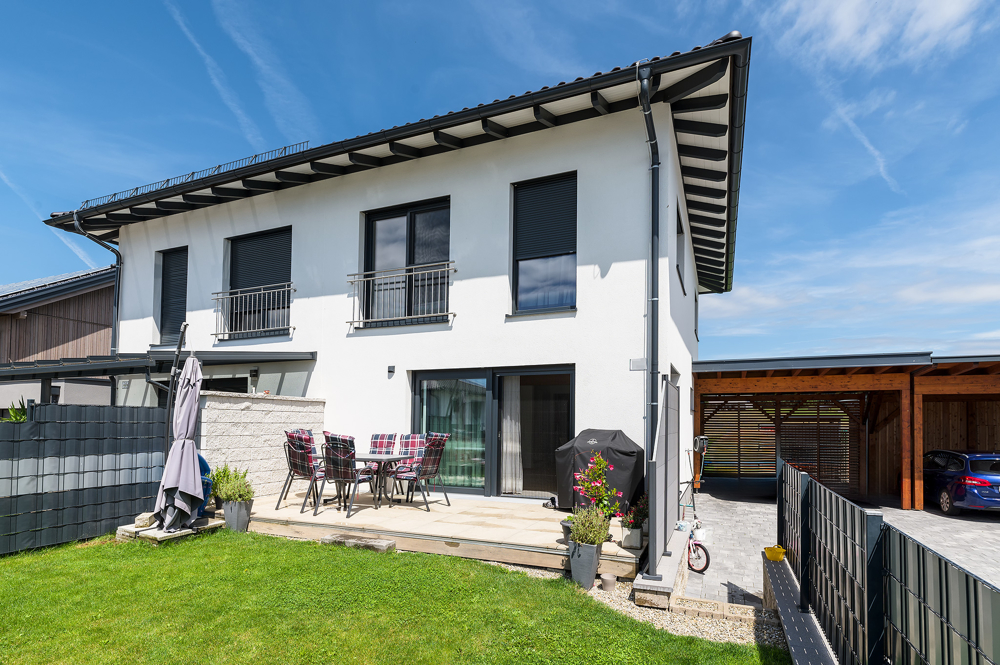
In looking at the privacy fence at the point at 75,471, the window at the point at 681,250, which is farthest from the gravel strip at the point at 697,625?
the window at the point at 681,250

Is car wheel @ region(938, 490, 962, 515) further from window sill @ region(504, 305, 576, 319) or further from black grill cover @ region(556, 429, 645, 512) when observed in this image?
window sill @ region(504, 305, 576, 319)

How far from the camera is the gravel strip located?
4.24 metres

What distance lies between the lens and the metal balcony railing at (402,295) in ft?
29.5

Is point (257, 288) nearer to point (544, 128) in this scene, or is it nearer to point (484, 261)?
point (484, 261)

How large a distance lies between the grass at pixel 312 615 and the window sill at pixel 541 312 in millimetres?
3484

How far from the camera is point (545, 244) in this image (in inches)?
326

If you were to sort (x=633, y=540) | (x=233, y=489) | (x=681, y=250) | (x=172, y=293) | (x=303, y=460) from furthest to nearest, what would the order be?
(x=172, y=293), (x=681, y=250), (x=303, y=460), (x=233, y=489), (x=633, y=540)

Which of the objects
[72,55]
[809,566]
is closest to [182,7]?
[72,55]

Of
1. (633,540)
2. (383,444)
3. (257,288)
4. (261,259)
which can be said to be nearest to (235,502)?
(383,444)

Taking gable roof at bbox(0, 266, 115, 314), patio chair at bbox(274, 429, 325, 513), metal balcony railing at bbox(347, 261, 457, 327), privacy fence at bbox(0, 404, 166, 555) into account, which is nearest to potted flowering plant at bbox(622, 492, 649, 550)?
patio chair at bbox(274, 429, 325, 513)

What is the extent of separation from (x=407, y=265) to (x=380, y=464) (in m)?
3.28

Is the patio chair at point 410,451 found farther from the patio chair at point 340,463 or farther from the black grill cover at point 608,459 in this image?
the black grill cover at point 608,459

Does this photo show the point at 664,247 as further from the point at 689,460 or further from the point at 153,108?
the point at 153,108

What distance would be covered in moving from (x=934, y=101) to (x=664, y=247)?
912cm
